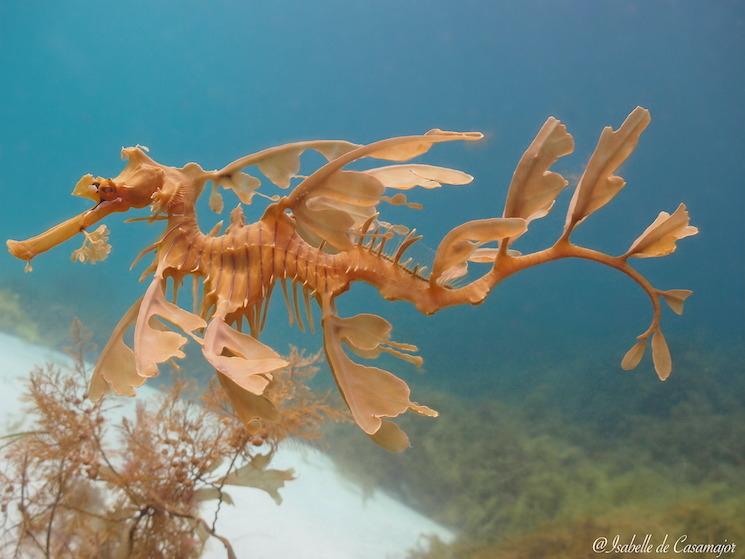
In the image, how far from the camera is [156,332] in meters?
1.07

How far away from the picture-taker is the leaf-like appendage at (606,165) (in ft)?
3.61

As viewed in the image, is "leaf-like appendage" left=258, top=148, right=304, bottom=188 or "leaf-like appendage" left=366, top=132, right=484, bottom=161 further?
"leaf-like appendage" left=258, top=148, right=304, bottom=188

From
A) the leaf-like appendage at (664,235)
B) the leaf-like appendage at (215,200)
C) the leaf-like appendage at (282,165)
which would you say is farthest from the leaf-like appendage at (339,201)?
the leaf-like appendage at (664,235)

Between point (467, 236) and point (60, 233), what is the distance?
2.83 ft

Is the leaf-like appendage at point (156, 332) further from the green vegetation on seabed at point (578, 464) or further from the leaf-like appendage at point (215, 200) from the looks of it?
the green vegetation on seabed at point (578, 464)

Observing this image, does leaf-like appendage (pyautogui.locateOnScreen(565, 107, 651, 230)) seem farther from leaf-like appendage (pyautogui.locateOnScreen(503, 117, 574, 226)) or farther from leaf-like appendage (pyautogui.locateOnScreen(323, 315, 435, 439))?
leaf-like appendage (pyautogui.locateOnScreen(323, 315, 435, 439))

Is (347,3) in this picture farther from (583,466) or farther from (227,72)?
(583,466)

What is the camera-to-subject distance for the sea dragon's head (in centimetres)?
117

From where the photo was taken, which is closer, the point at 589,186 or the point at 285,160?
the point at 589,186

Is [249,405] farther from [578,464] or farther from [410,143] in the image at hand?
[578,464]

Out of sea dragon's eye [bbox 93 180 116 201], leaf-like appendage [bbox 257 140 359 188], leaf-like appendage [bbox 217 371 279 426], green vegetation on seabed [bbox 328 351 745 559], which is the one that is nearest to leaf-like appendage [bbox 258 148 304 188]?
leaf-like appendage [bbox 257 140 359 188]

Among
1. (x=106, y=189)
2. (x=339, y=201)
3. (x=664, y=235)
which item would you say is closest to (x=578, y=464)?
(x=664, y=235)

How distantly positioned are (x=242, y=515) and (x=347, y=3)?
7.82 meters

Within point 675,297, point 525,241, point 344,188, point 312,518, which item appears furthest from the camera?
point 525,241
